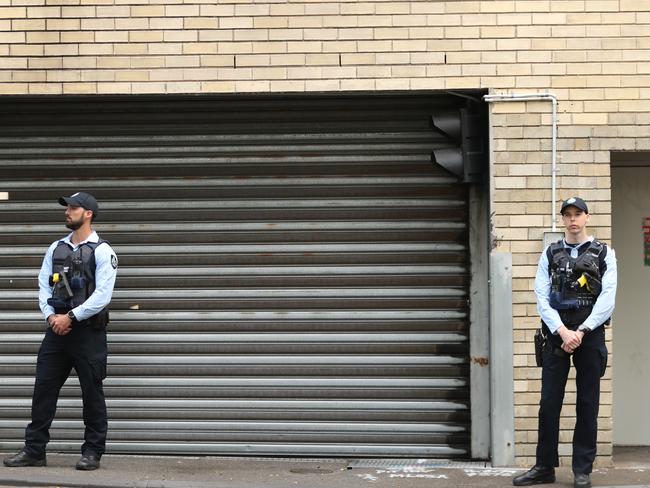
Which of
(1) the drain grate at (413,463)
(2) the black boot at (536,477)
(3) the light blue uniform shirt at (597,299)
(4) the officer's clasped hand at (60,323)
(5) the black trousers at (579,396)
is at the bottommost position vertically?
(1) the drain grate at (413,463)

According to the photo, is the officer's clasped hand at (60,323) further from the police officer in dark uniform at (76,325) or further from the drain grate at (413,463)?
the drain grate at (413,463)

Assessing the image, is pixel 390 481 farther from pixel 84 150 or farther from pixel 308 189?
pixel 84 150

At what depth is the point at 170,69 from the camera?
8.22m

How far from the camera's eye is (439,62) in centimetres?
811

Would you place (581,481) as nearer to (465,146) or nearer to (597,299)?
(597,299)

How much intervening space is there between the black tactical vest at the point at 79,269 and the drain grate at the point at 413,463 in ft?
7.39

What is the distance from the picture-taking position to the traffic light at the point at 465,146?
830cm

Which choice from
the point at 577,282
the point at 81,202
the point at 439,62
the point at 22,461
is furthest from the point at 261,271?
the point at 577,282

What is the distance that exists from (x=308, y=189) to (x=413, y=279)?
1.06 meters

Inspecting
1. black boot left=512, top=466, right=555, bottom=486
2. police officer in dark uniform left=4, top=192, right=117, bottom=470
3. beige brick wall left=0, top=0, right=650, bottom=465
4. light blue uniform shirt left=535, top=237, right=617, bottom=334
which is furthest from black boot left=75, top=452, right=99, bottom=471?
light blue uniform shirt left=535, top=237, right=617, bottom=334

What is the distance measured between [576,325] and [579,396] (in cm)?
48

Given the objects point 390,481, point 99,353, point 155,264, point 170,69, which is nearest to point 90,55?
point 170,69

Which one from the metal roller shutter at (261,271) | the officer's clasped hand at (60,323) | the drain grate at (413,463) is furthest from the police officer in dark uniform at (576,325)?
the officer's clasped hand at (60,323)

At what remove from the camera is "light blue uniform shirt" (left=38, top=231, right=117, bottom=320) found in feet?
24.4
